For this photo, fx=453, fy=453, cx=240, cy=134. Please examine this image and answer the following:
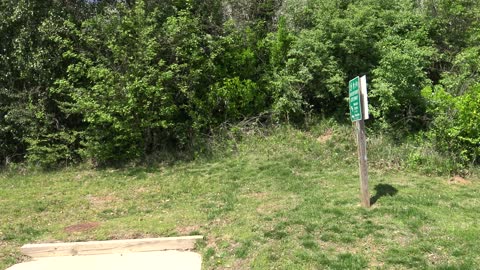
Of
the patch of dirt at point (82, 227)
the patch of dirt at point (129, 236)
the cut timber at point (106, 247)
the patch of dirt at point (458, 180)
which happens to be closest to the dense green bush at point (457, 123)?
the patch of dirt at point (458, 180)

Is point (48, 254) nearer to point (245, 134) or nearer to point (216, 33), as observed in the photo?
point (245, 134)

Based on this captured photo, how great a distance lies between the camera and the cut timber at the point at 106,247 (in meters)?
6.46

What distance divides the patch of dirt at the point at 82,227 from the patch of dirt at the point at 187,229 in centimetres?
147

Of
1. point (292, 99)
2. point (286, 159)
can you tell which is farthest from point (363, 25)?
point (286, 159)

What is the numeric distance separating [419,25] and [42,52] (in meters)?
10.6

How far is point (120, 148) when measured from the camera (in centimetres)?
1247

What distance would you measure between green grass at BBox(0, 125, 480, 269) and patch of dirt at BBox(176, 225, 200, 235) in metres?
0.03

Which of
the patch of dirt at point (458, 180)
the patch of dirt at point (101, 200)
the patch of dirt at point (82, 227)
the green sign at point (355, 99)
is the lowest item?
the patch of dirt at point (458, 180)

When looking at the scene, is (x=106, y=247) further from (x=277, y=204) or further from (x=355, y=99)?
(x=355, y=99)

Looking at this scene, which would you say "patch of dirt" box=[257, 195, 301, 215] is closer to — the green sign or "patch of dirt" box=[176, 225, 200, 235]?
"patch of dirt" box=[176, 225, 200, 235]

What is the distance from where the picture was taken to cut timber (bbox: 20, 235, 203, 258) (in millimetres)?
6457

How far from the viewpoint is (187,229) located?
711 centimetres

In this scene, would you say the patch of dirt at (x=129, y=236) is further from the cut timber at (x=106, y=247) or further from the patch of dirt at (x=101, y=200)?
the patch of dirt at (x=101, y=200)

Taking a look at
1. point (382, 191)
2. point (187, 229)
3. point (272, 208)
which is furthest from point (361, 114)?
point (187, 229)
